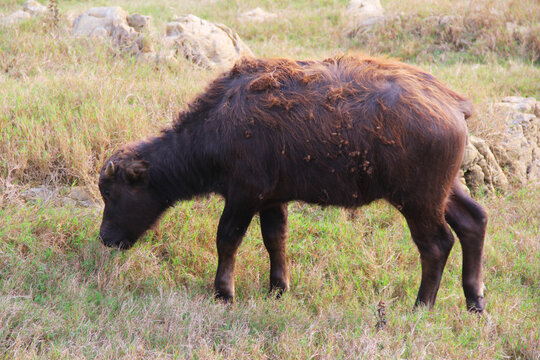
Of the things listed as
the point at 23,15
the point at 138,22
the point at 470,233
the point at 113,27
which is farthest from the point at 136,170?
the point at 23,15

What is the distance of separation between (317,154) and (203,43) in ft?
19.1

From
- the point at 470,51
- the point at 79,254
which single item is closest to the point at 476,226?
the point at 79,254

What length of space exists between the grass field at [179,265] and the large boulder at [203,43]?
0.39 metres

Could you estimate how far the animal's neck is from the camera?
4.91 m

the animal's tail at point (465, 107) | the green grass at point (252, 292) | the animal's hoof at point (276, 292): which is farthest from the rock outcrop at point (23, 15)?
the animal's tail at point (465, 107)

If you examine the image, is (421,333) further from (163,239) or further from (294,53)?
(294,53)

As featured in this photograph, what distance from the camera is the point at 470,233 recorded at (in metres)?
4.87

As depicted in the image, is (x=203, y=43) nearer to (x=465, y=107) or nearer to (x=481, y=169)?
(x=481, y=169)

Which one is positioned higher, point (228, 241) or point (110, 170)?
point (110, 170)

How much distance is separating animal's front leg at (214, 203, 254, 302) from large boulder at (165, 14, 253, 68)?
4986 mm

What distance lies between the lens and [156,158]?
5.10m

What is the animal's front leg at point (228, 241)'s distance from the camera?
189 inches

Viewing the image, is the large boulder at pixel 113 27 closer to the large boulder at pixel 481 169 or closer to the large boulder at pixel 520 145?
the large boulder at pixel 481 169

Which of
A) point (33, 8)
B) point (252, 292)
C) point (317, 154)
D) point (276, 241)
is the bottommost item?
point (252, 292)
